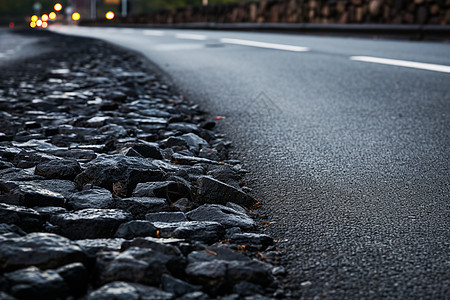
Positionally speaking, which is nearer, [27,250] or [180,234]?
[27,250]

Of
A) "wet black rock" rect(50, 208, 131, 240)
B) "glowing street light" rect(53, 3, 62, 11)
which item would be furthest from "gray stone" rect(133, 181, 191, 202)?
"glowing street light" rect(53, 3, 62, 11)

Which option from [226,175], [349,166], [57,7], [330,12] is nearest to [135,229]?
[226,175]

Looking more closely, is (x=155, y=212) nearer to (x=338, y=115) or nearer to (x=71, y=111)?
(x=338, y=115)

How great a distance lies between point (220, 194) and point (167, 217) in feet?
0.92

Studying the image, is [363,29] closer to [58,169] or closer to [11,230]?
[58,169]

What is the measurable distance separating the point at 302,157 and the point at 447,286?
1.28m

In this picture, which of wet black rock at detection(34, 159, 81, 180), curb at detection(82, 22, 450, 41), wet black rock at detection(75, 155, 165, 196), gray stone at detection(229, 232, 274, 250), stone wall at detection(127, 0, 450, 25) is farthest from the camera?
stone wall at detection(127, 0, 450, 25)

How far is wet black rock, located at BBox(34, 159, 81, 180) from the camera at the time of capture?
7.14 ft

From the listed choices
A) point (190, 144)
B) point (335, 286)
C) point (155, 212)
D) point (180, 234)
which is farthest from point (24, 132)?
point (335, 286)

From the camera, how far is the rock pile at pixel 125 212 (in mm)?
1305

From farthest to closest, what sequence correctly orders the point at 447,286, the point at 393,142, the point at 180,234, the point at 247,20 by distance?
1. the point at 247,20
2. the point at 393,142
3. the point at 180,234
4. the point at 447,286

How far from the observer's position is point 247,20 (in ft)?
59.1

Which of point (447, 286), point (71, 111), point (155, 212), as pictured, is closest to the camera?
point (447, 286)

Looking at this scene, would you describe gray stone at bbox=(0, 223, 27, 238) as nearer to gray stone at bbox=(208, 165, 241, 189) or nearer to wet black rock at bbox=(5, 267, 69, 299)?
wet black rock at bbox=(5, 267, 69, 299)
